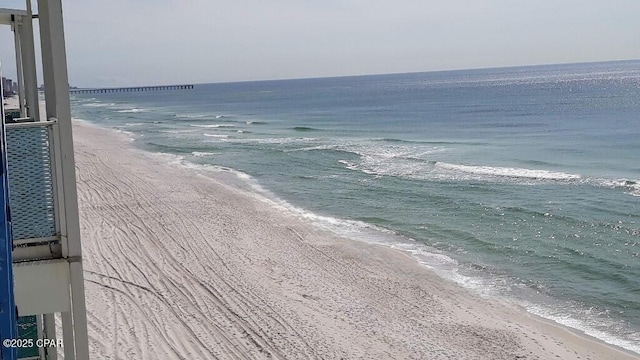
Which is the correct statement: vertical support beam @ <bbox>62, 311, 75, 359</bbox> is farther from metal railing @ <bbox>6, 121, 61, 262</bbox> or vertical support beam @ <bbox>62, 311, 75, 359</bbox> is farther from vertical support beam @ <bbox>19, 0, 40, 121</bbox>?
vertical support beam @ <bbox>19, 0, 40, 121</bbox>

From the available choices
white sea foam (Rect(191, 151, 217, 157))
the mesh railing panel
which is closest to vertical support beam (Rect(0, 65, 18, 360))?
the mesh railing panel

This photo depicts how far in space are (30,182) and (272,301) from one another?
879 cm

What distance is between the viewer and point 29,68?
19.2 feet

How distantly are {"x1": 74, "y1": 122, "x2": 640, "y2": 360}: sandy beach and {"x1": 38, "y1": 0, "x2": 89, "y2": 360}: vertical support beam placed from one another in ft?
18.9

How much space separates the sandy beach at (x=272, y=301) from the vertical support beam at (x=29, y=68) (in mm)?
5245

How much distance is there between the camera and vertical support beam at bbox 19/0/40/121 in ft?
18.3

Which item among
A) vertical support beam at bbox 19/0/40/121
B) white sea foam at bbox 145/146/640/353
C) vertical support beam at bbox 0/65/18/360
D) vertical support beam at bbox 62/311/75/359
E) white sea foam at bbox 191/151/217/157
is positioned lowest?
white sea foam at bbox 145/146/640/353

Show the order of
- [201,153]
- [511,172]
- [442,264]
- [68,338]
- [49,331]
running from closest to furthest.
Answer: [68,338], [49,331], [442,264], [511,172], [201,153]

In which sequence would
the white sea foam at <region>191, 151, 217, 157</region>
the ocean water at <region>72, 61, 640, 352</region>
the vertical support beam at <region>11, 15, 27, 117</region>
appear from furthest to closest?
the white sea foam at <region>191, 151, 217, 157</region> → the ocean water at <region>72, 61, 640, 352</region> → the vertical support beam at <region>11, 15, 27, 117</region>

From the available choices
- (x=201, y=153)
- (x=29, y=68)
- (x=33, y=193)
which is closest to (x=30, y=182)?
(x=33, y=193)

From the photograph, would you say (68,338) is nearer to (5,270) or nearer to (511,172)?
(5,270)

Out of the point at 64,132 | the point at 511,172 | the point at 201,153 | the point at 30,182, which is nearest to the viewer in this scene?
the point at 64,132

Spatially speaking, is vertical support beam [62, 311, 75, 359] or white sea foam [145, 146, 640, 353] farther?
white sea foam [145, 146, 640, 353]

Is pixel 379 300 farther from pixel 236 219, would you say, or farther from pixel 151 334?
pixel 236 219
